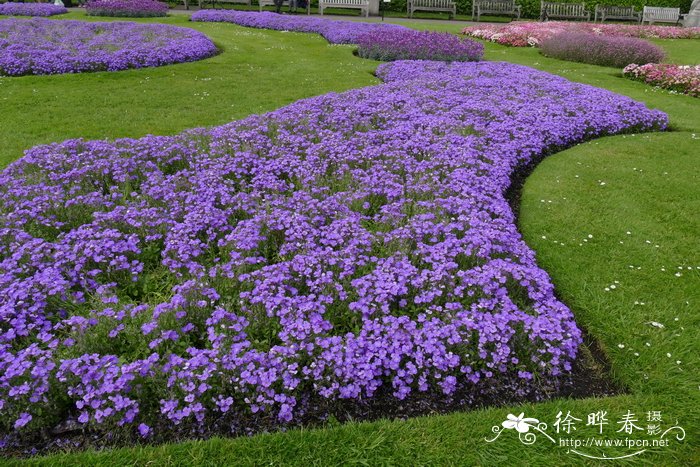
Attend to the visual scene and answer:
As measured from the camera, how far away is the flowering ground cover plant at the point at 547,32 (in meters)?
24.5

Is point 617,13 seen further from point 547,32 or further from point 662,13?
point 547,32

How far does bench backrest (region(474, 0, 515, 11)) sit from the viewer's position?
3725 cm

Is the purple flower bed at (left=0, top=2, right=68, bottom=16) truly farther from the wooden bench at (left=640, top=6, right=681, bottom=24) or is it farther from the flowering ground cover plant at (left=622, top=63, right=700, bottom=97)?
the wooden bench at (left=640, top=6, right=681, bottom=24)

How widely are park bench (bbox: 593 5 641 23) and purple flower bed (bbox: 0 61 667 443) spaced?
3636cm

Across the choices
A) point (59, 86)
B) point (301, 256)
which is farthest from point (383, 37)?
point (301, 256)

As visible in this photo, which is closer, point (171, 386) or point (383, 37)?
point (171, 386)

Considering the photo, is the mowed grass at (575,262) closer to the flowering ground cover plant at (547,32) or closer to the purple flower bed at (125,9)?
the flowering ground cover plant at (547,32)

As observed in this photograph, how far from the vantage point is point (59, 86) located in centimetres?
1333

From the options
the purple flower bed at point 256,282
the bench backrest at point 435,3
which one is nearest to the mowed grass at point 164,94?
the purple flower bed at point 256,282

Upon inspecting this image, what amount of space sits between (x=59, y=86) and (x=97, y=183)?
338 inches

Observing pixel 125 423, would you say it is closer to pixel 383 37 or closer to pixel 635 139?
pixel 635 139

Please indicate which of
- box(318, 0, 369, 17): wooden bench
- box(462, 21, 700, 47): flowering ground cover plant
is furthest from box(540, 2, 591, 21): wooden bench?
box(318, 0, 369, 17): wooden bench

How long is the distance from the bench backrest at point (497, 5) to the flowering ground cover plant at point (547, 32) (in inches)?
356

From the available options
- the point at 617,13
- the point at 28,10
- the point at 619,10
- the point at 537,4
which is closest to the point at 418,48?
the point at 28,10
